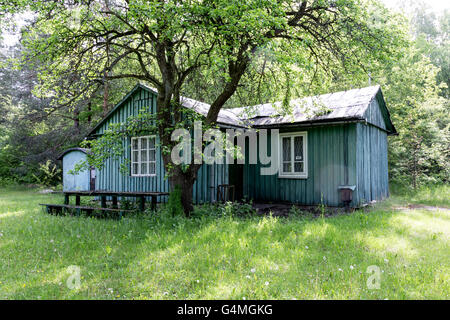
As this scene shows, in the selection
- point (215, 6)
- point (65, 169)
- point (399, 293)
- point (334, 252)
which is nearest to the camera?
point (399, 293)

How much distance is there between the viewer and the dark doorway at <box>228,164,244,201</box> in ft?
39.1

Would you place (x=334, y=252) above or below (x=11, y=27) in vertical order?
below

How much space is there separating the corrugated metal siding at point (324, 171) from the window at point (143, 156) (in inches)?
183

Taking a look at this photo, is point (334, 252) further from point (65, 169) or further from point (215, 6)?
point (65, 169)

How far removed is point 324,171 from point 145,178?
668 centimetres

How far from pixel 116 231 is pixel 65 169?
10.8 meters

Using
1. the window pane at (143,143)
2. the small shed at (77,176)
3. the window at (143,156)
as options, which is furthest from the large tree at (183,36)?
the small shed at (77,176)

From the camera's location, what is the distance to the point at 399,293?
334cm

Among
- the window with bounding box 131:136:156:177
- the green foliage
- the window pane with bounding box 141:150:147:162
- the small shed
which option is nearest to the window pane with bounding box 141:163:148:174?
the window with bounding box 131:136:156:177

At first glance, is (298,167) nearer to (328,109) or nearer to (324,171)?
(324,171)

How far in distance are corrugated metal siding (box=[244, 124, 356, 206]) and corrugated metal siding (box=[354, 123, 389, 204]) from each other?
318 millimetres

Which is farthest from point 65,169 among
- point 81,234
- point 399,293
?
point 399,293

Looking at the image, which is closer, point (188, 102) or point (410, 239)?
point (410, 239)

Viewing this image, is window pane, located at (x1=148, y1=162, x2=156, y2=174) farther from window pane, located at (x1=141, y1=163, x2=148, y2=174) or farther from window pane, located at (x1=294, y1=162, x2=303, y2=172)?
window pane, located at (x1=294, y1=162, x2=303, y2=172)
